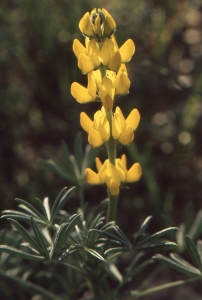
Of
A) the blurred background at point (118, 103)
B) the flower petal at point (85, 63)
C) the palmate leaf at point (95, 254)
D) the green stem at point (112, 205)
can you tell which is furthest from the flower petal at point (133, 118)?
the blurred background at point (118, 103)

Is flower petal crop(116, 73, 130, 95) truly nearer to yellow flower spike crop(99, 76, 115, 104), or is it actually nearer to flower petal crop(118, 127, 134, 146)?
yellow flower spike crop(99, 76, 115, 104)

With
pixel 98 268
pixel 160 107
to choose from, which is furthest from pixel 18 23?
pixel 98 268

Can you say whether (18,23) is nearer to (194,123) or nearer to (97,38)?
(194,123)

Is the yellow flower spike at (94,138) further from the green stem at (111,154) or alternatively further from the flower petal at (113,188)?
the flower petal at (113,188)

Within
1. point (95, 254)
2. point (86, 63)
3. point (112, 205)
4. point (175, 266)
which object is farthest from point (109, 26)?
point (175, 266)

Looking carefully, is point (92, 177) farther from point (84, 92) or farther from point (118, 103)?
point (118, 103)

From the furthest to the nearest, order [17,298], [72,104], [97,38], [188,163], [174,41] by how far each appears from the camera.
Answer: [174,41], [72,104], [188,163], [17,298], [97,38]
